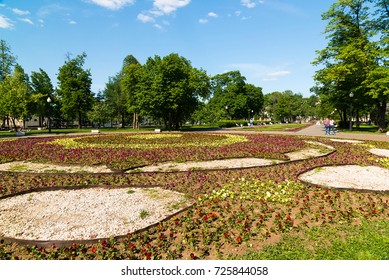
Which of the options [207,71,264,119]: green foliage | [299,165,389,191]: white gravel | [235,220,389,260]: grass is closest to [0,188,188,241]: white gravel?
[235,220,389,260]: grass

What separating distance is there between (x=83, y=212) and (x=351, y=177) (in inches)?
360

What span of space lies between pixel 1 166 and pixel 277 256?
42.0 ft

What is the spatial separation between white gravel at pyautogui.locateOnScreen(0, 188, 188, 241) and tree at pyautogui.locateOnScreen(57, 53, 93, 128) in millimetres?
55395

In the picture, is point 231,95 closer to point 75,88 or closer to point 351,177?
point 75,88

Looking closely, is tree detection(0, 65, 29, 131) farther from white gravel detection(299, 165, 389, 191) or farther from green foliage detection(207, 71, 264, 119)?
green foliage detection(207, 71, 264, 119)

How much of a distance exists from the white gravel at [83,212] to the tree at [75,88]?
55395mm

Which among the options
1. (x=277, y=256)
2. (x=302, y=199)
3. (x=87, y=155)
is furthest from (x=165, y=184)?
(x=87, y=155)

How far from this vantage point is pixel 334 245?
14.8 ft

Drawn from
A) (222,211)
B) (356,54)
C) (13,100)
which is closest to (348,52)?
(356,54)

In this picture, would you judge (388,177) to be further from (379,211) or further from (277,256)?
(277,256)

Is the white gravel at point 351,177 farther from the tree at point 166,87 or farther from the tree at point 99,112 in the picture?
the tree at point 99,112

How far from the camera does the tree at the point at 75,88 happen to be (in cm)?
5828

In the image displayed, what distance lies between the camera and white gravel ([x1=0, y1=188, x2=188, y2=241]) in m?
5.12

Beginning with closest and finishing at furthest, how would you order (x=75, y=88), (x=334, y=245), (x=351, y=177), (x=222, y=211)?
(x=334, y=245)
(x=222, y=211)
(x=351, y=177)
(x=75, y=88)
